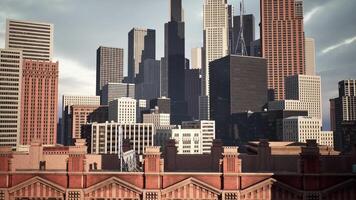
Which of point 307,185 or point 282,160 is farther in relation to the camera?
point 282,160

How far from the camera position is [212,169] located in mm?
51219

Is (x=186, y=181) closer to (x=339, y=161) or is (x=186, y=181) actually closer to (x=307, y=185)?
(x=307, y=185)

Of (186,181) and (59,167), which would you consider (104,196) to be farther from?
(59,167)

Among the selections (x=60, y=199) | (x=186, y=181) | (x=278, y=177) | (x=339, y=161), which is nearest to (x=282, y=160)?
(x=339, y=161)

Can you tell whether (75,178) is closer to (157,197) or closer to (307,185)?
(157,197)

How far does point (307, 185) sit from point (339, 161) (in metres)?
12.1

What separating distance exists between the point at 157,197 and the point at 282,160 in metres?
19.7

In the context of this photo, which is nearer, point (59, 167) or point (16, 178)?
point (16, 178)

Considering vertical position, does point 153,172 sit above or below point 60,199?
above

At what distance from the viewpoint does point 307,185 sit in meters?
41.1

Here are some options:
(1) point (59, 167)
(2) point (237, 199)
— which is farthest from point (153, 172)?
(1) point (59, 167)

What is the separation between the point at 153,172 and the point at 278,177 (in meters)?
12.6

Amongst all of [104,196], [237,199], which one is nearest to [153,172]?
[104,196]

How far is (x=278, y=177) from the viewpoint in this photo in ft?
136
